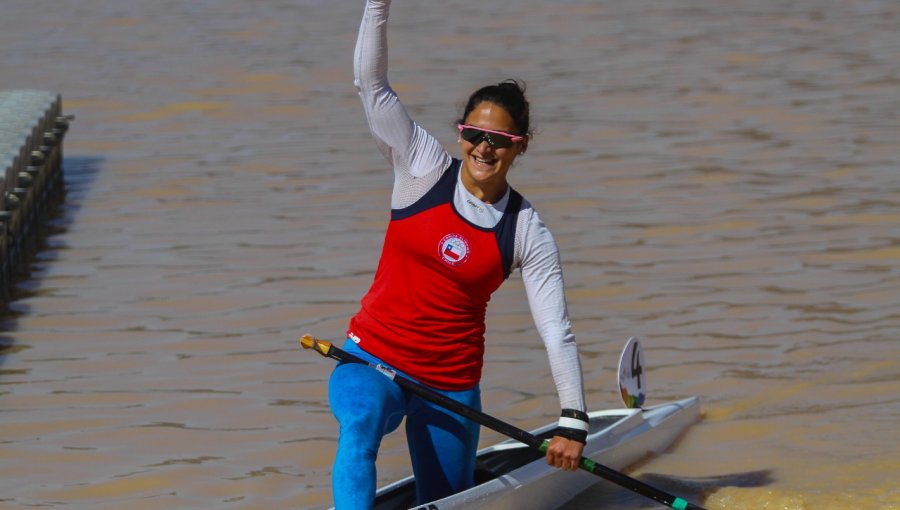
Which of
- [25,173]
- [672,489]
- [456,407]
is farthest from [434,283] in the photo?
[25,173]

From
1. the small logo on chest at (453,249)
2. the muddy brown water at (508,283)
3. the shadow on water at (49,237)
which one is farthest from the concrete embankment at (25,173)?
the small logo on chest at (453,249)

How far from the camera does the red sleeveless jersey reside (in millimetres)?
4988

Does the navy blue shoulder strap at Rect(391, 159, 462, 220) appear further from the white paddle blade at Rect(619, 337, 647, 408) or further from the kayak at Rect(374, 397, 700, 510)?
the white paddle blade at Rect(619, 337, 647, 408)

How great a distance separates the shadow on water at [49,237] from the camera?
366 inches

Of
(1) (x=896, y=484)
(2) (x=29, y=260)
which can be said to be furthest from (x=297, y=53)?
(1) (x=896, y=484)

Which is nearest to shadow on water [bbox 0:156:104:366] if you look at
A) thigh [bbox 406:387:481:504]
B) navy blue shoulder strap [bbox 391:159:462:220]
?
thigh [bbox 406:387:481:504]

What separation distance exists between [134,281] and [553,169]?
4.95 meters

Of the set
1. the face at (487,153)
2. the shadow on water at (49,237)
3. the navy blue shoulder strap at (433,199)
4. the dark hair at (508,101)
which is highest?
the dark hair at (508,101)

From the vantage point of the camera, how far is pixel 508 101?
5047 mm

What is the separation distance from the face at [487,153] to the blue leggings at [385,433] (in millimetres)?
763

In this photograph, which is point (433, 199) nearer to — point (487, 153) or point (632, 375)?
point (487, 153)

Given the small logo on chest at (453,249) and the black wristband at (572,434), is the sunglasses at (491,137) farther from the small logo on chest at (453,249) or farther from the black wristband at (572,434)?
the black wristband at (572,434)

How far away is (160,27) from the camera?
1013 inches

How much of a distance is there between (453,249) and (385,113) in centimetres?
54
